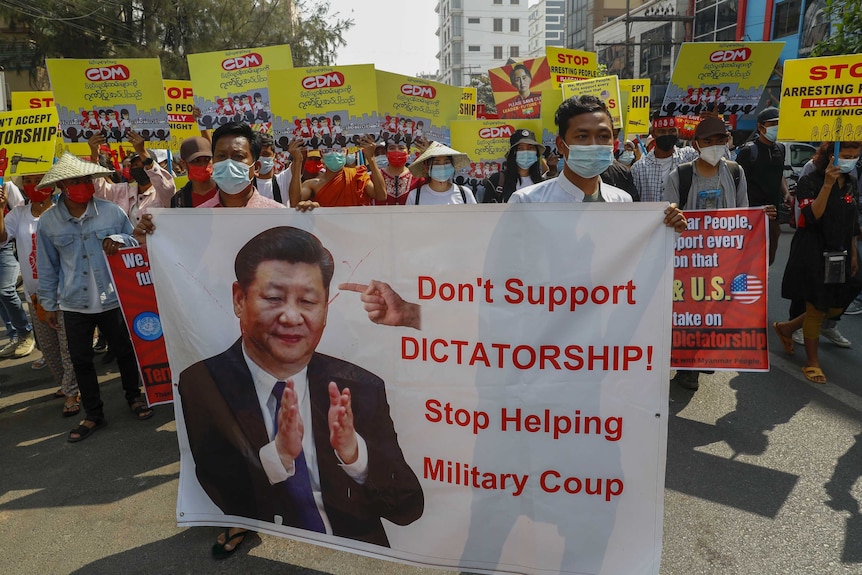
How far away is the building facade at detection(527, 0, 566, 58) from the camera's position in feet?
372

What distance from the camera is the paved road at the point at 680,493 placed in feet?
9.09

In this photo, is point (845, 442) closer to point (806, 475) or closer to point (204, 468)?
point (806, 475)

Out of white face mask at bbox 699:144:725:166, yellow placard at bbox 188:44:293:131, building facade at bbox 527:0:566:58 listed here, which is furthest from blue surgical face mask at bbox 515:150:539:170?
building facade at bbox 527:0:566:58

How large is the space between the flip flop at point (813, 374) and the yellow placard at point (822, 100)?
177cm

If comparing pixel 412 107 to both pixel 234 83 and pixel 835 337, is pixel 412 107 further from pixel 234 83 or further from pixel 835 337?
pixel 835 337

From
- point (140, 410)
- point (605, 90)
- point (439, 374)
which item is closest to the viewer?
point (439, 374)

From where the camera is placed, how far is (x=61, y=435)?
4.35 meters

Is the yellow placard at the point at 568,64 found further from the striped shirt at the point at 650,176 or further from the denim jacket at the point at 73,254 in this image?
the denim jacket at the point at 73,254

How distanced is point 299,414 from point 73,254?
8.81ft

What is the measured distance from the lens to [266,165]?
602 cm

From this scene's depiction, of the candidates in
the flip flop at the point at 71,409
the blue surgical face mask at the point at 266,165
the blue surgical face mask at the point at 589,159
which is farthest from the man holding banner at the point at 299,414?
the blue surgical face mask at the point at 266,165

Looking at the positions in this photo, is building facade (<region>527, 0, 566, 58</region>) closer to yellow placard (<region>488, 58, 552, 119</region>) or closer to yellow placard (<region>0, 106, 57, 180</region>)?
yellow placard (<region>488, 58, 552, 119</region>)

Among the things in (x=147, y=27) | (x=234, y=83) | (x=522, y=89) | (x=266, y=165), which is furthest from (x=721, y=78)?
(x=147, y=27)

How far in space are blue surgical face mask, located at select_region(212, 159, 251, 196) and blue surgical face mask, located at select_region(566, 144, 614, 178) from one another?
1.69m
